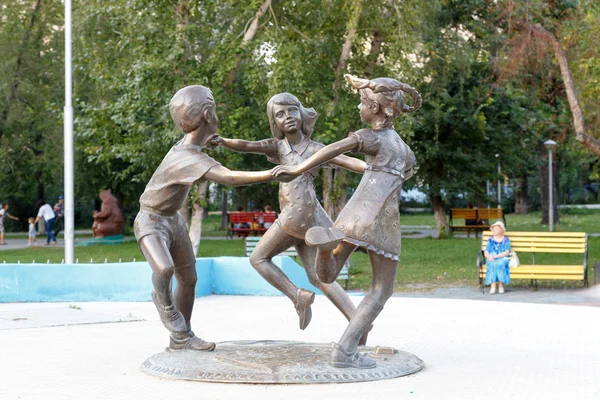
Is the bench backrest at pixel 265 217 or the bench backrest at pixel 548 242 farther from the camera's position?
the bench backrest at pixel 265 217

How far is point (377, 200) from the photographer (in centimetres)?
634

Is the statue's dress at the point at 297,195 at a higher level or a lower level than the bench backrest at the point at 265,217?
higher

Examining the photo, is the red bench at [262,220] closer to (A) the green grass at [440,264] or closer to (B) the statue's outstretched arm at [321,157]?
(A) the green grass at [440,264]

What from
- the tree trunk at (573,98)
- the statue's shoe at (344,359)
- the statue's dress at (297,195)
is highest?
the tree trunk at (573,98)

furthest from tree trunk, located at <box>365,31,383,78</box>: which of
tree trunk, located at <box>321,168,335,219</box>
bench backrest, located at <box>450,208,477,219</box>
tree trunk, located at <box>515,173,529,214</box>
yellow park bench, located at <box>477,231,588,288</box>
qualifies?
tree trunk, located at <box>515,173,529,214</box>

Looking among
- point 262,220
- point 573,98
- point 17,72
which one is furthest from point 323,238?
point 17,72

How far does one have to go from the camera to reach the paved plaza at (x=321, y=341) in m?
5.92

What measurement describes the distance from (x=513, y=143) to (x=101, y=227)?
13.3m

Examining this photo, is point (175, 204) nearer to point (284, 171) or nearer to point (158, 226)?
point (158, 226)

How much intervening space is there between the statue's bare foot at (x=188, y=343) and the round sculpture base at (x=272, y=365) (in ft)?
0.23

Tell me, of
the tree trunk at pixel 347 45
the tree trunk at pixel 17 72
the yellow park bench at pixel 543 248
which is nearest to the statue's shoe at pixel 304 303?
the yellow park bench at pixel 543 248

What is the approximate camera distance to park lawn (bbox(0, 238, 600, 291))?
50.2ft

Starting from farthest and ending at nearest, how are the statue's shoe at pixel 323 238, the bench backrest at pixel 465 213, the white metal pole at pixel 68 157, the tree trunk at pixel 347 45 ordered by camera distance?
the bench backrest at pixel 465 213 < the tree trunk at pixel 347 45 < the white metal pole at pixel 68 157 < the statue's shoe at pixel 323 238

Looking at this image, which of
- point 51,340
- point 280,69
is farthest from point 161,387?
point 280,69
